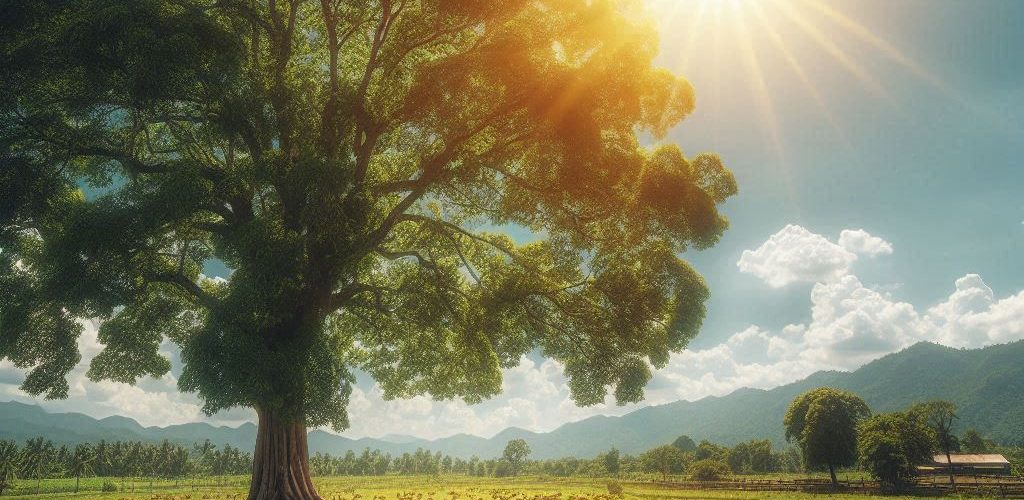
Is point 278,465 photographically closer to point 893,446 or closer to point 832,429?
point 893,446

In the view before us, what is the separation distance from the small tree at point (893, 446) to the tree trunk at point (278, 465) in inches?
2078

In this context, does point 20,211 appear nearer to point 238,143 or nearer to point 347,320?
point 238,143

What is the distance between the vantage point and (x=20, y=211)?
47.9ft

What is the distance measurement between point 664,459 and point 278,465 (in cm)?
12719

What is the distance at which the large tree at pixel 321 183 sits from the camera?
516 inches

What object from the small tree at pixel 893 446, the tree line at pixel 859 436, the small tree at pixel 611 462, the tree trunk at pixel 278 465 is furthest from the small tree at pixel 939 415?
the small tree at pixel 611 462

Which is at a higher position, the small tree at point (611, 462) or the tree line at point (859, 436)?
the tree line at point (859, 436)

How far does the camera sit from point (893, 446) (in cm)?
5222

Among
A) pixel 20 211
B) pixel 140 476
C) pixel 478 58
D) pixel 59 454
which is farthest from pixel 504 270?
pixel 59 454

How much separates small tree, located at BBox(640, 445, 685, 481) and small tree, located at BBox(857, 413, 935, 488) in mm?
76485

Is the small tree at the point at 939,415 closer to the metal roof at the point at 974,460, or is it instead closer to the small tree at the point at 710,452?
the metal roof at the point at 974,460

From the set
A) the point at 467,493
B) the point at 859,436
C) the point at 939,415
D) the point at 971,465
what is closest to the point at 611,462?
the point at 971,465

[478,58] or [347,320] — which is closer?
[478,58]

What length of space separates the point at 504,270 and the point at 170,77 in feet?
37.0
